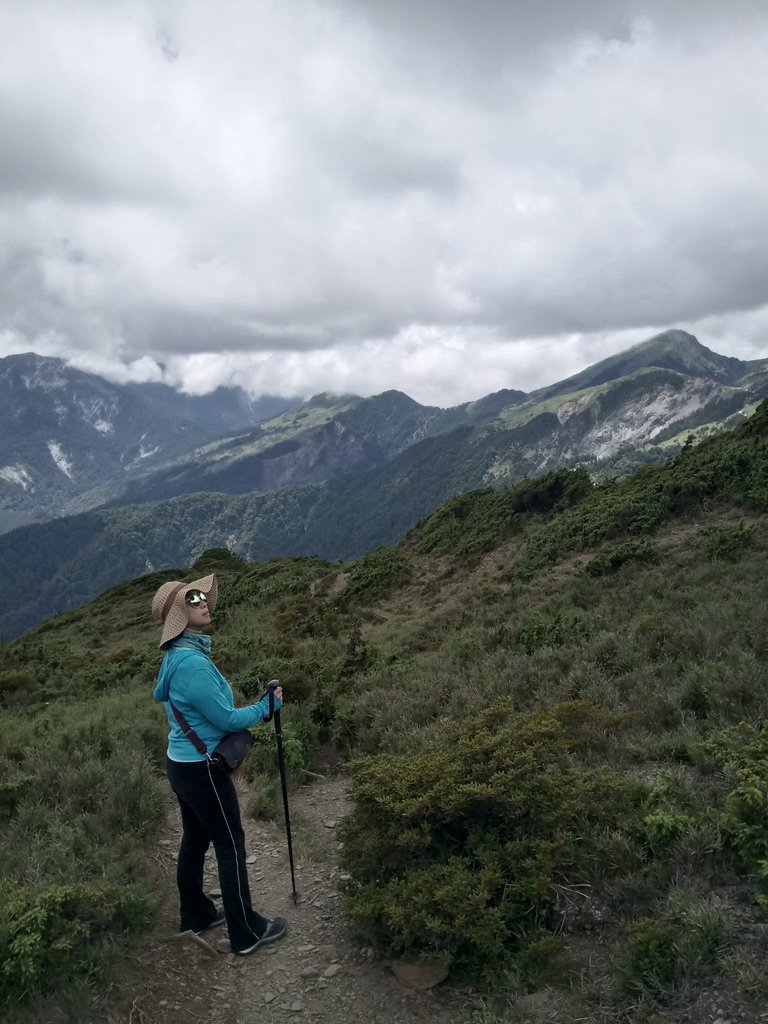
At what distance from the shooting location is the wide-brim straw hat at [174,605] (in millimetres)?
5180

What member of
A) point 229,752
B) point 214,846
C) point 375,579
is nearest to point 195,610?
point 229,752

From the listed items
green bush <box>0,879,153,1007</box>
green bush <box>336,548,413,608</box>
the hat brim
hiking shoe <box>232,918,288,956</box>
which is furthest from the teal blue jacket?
green bush <box>336,548,413,608</box>

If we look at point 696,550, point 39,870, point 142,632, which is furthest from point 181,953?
point 142,632

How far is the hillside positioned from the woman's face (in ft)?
7.15

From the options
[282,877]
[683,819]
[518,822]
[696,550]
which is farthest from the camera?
[696,550]

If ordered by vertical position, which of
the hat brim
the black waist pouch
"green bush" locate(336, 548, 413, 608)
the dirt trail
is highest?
the hat brim

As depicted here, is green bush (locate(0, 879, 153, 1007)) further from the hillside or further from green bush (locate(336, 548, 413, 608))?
green bush (locate(336, 548, 413, 608))

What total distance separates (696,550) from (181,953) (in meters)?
14.1

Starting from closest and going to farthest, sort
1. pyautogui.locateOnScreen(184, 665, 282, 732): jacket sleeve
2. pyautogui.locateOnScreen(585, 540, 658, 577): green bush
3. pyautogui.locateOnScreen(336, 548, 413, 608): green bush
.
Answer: pyautogui.locateOnScreen(184, 665, 282, 732): jacket sleeve < pyautogui.locateOnScreen(585, 540, 658, 577): green bush < pyautogui.locateOnScreen(336, 548, 413, 608): green bush

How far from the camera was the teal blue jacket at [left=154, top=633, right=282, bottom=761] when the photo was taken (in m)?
4.98

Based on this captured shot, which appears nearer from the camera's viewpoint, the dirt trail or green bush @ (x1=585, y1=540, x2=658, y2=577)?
the dirt trail

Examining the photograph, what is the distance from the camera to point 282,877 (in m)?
6.57

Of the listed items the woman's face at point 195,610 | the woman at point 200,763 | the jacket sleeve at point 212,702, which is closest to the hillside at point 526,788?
the woman at point 200,763

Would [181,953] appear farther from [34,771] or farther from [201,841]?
[34,771]
